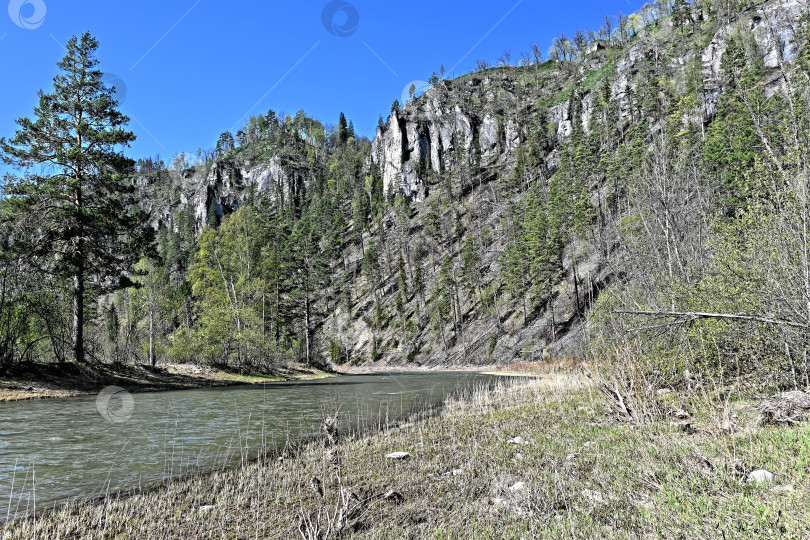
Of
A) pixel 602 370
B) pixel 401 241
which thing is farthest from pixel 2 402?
pixel 401 241

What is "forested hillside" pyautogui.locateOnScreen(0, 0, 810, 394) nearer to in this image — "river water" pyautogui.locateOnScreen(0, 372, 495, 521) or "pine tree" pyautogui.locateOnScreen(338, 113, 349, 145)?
"pine tree" pyautogui.locateOnScreen(338, 113, 349, 145)

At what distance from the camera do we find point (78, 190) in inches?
950

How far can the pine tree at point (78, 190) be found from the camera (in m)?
22.5

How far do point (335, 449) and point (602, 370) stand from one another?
26.6ft

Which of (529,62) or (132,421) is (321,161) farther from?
(132,421)

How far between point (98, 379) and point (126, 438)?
48.1 ft

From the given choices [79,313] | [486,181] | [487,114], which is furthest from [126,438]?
[487,114]

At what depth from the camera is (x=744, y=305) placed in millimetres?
9734

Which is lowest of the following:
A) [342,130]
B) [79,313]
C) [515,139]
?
[79,313]

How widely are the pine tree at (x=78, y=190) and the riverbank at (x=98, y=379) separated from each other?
1.49m

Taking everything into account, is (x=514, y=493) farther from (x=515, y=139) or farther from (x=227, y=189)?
(x=227, y=189)

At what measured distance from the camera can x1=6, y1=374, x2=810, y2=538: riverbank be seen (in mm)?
3980

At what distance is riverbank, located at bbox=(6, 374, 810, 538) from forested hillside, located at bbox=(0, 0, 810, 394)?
1.77 meters

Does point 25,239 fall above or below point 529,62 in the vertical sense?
below
